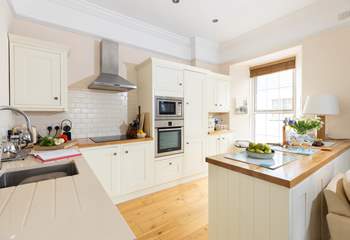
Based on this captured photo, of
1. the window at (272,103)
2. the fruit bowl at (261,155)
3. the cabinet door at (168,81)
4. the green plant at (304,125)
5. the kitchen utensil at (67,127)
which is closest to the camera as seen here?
the fruit bowl at (261,155)

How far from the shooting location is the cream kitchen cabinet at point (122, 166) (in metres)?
2.12

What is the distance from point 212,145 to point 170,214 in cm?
167

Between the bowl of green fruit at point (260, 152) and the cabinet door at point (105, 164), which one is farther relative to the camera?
the cabinet door at point (105, 164)

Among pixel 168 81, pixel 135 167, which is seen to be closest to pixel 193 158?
pixel 135 167

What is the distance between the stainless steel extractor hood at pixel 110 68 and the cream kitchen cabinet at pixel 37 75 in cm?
47

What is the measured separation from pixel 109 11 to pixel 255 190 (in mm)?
3051

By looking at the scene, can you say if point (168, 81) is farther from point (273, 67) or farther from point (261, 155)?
point (273, 67)

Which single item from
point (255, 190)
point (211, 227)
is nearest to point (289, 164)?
point (255, 190)

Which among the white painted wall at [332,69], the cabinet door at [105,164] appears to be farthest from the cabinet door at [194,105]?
the white painted wall at [332,69]

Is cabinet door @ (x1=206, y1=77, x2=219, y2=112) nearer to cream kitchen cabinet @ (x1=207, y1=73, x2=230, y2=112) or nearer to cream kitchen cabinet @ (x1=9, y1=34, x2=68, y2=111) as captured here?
cream kitchen cabinet @ (x1=207, y1=73, x2=230, y2=112)

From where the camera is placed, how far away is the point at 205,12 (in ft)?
8.76

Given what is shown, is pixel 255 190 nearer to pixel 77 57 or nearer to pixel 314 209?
pixel 314 209

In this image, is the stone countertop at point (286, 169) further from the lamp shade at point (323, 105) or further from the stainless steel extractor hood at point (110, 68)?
the stainless steel extractor hood at point (110, 68)

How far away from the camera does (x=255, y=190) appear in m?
1.15
